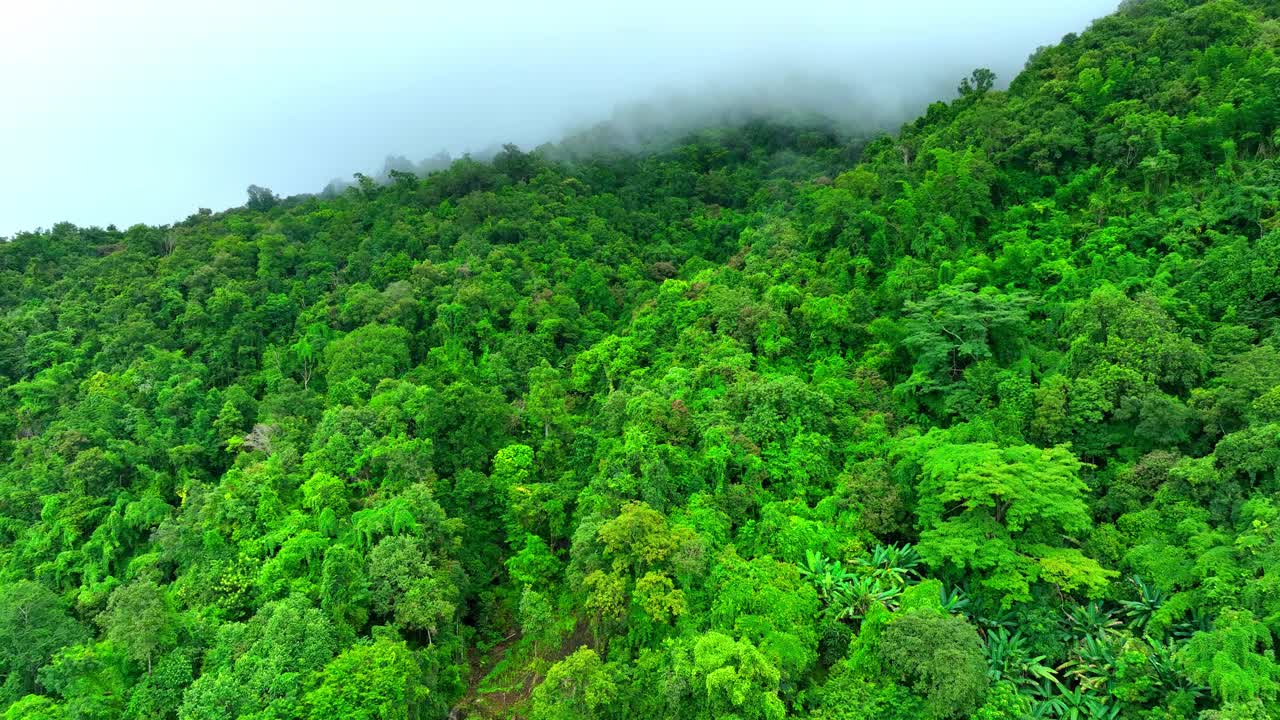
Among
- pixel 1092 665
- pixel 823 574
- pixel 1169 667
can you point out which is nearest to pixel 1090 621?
pixel 1092 665

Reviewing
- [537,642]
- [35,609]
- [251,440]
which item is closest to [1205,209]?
[537,642]

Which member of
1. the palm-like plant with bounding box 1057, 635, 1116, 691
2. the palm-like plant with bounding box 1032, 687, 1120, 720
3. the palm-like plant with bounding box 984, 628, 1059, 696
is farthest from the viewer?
the palm-like plant with bounding box 984, 628, 1059, 696

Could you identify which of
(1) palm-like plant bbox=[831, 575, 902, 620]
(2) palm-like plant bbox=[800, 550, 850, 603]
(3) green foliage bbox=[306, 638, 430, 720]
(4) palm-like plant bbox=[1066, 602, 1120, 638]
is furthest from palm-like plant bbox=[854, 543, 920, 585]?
(3) green foliage bbox=[306, 638, 430, 720]

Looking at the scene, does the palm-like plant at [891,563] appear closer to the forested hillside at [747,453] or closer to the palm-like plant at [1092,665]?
the forested hillside at [747,453]

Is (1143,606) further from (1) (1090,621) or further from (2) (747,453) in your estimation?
(2) (747,453)

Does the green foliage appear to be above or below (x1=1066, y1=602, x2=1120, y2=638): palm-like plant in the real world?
above

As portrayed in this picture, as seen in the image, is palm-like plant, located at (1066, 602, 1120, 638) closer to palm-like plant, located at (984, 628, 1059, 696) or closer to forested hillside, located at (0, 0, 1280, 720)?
forested hillside, located at (0, 0, 1280, 720)

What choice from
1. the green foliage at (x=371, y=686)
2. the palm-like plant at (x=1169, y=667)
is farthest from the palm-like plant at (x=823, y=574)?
the green foliage at (x=371, y=686)

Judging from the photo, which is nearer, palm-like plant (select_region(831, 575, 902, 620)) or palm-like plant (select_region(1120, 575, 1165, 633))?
palm-like plant (select_region(1120, 575, 1165, 633))

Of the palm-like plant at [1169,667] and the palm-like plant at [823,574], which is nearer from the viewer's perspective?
the palm-like plant at [1169,667]
